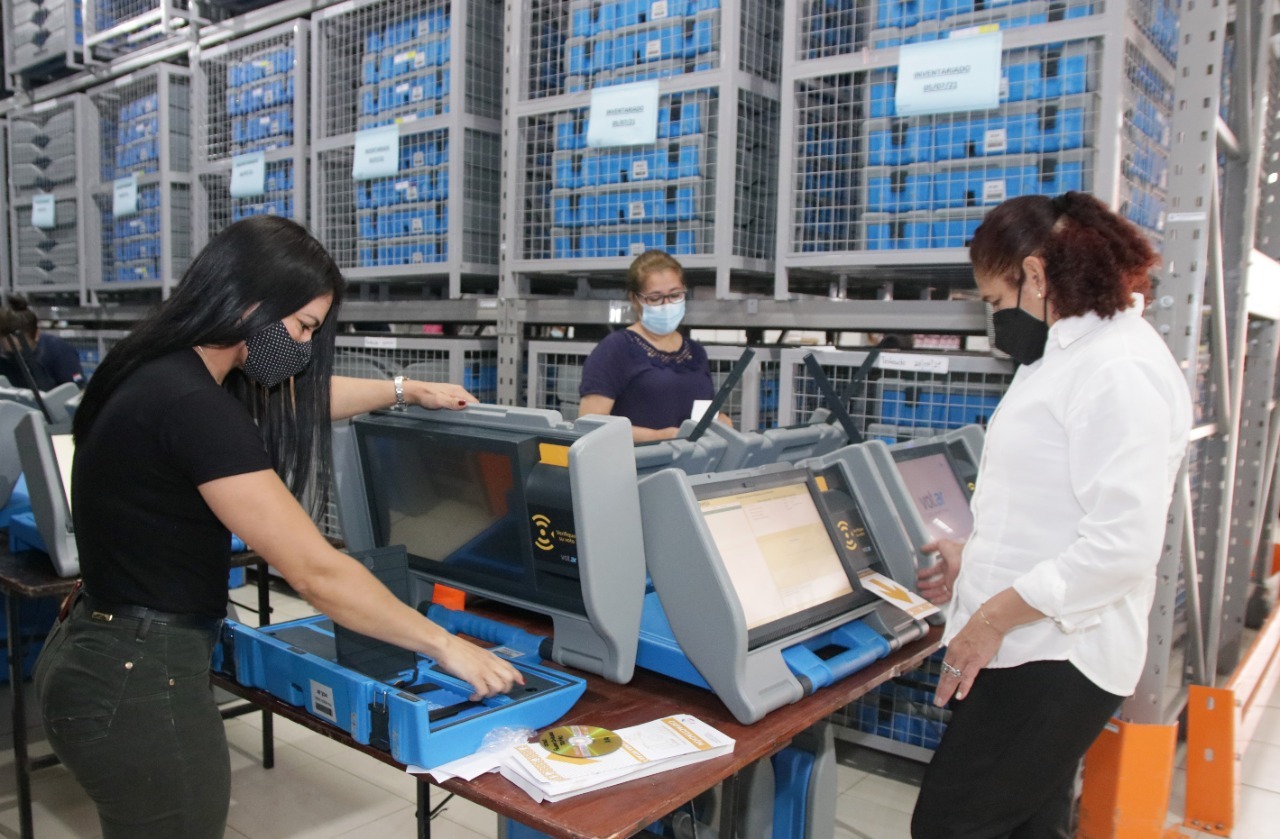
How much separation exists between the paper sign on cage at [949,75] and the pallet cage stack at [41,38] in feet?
17.3

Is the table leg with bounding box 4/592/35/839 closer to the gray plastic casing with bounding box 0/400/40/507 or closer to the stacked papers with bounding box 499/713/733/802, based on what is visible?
the gray plastic casing with bounding box 0/400/40/507

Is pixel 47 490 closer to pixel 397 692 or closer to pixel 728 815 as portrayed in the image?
pixel 397 692

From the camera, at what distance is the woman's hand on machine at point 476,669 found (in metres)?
1.38

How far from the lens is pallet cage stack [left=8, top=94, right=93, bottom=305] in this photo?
217 inches

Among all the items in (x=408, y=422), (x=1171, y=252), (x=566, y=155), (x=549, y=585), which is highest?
(x=566, y=155)

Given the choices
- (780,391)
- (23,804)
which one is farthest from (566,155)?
(23,804)

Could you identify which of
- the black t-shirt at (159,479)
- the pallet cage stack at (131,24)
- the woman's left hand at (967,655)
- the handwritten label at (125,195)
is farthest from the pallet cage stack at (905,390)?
the handwritten label at (125,195)

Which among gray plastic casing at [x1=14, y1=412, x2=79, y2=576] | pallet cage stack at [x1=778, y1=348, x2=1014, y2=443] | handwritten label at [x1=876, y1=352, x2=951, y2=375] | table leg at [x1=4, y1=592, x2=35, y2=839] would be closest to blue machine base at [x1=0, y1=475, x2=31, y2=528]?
table leg at [x1=4, y1=592, x2=35, y2=839]

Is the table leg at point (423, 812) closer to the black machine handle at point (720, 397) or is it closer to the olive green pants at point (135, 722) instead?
the olive green pants at point (135, 722)

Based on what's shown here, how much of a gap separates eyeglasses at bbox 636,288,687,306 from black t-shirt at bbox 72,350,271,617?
1.60 meters

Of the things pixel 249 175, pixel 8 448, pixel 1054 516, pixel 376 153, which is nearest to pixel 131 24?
pixel 249 175

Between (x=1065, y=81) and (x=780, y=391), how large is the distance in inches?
45.1

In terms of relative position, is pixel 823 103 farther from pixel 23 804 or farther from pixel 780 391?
pixel 23 804

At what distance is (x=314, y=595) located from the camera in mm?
1376
